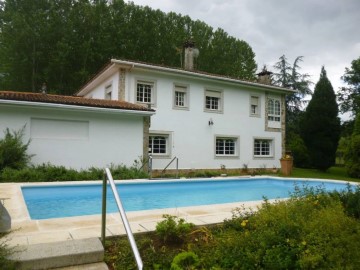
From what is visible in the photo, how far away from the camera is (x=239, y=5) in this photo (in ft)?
42.0

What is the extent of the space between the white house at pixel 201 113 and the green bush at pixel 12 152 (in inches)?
222

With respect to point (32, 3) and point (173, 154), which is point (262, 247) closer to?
point (173, 154)

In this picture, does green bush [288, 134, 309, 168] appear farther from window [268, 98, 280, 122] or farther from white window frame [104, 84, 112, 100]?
white window frame [104, 84, 112, 100]

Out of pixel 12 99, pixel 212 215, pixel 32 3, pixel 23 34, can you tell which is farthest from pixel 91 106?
pixel 32 3

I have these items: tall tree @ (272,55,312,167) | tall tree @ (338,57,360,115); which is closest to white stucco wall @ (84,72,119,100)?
tall tree @ (272,55,312,167)

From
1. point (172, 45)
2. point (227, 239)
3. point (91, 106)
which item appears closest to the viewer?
point (227, 239)

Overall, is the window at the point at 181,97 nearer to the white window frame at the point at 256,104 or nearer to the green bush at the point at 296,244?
the white window frame at the point at 256,104

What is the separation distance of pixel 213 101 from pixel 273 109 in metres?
5.29

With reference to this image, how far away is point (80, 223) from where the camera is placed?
4516 millimetres

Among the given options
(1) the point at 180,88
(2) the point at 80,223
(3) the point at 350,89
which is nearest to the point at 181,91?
(1) the point at 180,88

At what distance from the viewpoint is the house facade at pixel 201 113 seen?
1574cm

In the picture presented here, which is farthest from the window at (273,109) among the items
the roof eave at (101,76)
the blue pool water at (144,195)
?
the roof eave at (101,76)

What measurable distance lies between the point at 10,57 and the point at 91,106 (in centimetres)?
1592

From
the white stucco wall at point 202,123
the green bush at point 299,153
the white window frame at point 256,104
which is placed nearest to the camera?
the white stucco wall at point 202,123
